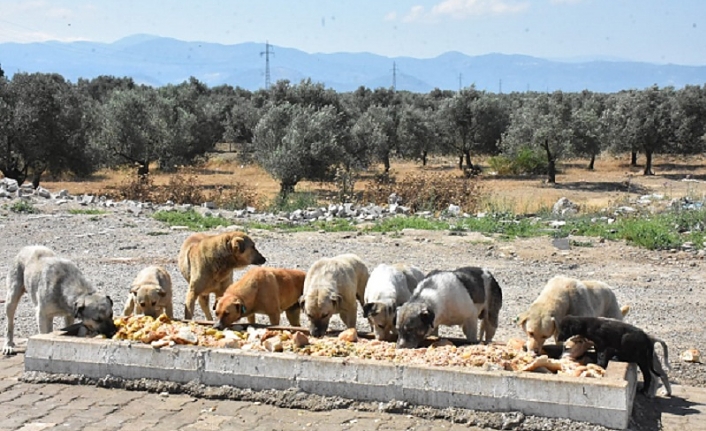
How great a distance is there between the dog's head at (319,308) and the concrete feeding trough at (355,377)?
2.84 feet

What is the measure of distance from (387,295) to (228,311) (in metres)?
1.77

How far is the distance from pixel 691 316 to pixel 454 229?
8.80m

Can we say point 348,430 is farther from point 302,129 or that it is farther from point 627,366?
point 302,129

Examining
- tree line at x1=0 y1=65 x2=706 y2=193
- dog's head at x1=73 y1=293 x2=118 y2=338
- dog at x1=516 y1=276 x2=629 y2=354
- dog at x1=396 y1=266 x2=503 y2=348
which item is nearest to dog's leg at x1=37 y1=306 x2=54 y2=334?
dog's head at x1=73 y1=293 x2=118 y2=338

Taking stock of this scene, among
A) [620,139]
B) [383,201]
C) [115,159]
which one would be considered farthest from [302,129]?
[620,139]

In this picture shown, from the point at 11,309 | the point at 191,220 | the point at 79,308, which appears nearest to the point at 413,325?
the point at 79,308

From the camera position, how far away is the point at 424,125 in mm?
50688

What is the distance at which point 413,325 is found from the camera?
25.6ft

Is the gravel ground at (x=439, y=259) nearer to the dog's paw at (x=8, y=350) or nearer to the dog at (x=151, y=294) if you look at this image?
the dog's paw at (x=8, y=350)

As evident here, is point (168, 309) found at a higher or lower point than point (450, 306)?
lower

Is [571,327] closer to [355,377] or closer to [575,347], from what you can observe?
[575,347]

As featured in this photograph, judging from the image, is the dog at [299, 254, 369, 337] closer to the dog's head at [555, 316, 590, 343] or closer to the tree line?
the dog's head at [555, 316, 590, 343]

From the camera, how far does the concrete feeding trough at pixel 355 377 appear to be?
6.67m

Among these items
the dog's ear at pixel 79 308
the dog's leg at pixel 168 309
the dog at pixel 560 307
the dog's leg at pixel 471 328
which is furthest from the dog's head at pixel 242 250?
the dog at pixel 560 307
